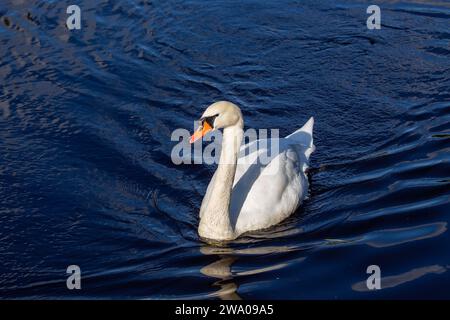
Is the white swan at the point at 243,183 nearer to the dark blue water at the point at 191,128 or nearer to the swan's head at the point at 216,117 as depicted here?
the swan's head at the point at 216,117

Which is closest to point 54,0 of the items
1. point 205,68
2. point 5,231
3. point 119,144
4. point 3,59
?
point 3,59

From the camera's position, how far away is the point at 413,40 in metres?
14.2

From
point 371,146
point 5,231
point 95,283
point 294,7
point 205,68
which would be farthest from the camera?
point 294,7

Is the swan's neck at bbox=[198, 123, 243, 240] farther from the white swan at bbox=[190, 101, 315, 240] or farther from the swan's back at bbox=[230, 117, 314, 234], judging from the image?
the swan's back at bbox=[230, 117, 314, 234]

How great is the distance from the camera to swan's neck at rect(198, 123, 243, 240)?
910 centimetres

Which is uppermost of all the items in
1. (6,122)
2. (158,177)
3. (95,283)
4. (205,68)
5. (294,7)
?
(294,7)

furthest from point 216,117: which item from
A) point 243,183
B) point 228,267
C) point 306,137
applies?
point 306,137

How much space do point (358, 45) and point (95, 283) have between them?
7.62m

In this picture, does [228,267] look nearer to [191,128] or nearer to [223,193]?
[223,193]

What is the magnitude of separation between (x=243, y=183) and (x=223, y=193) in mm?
714

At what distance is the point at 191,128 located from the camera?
1213cm

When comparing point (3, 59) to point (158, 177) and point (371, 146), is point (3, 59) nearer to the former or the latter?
point (158, 177)

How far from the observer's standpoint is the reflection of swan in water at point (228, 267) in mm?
8414

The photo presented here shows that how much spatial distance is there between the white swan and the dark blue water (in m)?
0.21
